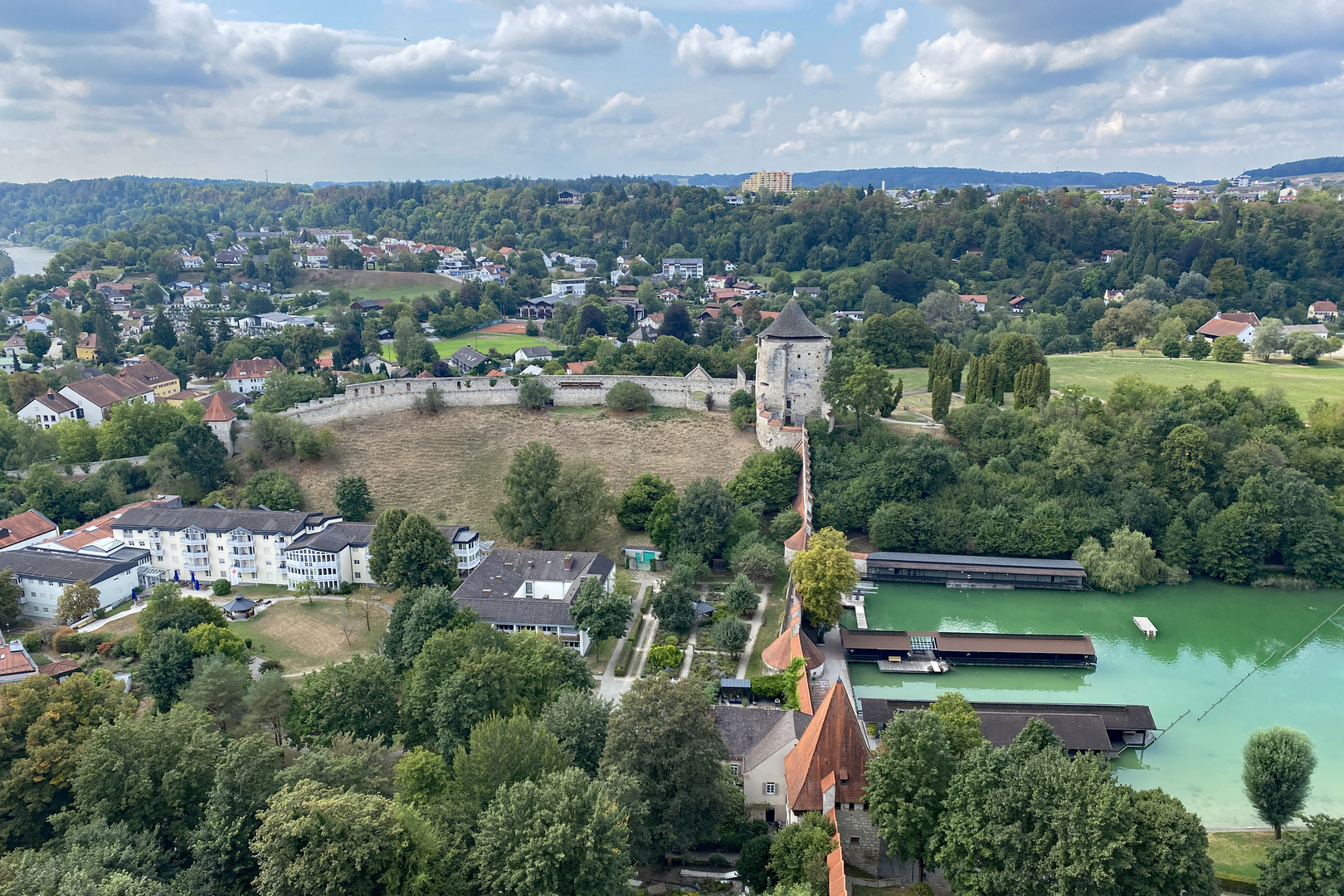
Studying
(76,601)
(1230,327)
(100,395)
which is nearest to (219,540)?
(76,601)

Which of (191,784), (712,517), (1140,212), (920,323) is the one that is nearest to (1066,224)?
(1140,212)

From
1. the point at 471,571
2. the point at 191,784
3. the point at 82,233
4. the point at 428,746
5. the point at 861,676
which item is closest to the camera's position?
the point at 191,784

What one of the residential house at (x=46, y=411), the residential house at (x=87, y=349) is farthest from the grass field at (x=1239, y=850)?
the residential house at (x=87, y=349)

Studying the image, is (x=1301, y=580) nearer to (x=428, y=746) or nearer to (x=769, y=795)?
(x=769, y=795)

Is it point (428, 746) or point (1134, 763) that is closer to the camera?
point (428, 746)

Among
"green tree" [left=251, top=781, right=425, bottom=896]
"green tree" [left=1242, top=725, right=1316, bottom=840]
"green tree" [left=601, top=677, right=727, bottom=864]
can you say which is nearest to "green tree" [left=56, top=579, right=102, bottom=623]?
"green tree" [left=251, top=781, right=425, bottom=896]

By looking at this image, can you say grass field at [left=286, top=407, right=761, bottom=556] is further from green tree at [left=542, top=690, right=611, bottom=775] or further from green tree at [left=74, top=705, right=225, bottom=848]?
green tree at [left=74, top=705, right=225, bottom=848]
